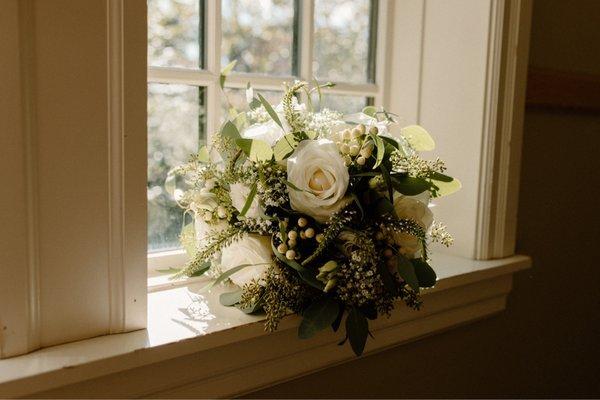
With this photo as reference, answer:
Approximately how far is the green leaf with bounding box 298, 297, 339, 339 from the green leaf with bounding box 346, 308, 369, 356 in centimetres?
3

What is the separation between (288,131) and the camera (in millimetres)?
962

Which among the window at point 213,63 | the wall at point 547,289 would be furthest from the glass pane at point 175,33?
the wall at point 547,289

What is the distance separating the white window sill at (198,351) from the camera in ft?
2.42

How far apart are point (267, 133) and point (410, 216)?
0.28 m

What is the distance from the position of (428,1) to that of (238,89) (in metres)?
0.54

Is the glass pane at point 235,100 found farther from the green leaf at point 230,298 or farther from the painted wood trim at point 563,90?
the painted wood trim at point 563,90

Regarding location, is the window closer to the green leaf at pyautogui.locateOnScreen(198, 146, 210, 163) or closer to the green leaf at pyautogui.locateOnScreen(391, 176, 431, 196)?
the green leaf at pyautogui.locateOnScreen(198, 146, 210, 163)

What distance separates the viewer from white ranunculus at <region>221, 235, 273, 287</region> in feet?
3.00

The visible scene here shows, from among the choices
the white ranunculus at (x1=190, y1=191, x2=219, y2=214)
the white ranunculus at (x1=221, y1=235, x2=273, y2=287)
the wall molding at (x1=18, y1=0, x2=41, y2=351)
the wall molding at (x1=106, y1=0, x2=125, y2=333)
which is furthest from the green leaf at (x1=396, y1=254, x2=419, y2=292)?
the wall molding at (x1=18, y1=0, x2=41, y2=351)

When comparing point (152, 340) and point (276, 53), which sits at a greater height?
point (276, 53)

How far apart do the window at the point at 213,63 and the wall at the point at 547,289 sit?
508 mm

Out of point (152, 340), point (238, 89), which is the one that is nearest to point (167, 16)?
point (238, 89)

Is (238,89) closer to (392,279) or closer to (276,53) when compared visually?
(276,53)

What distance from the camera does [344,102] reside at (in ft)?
4.71
